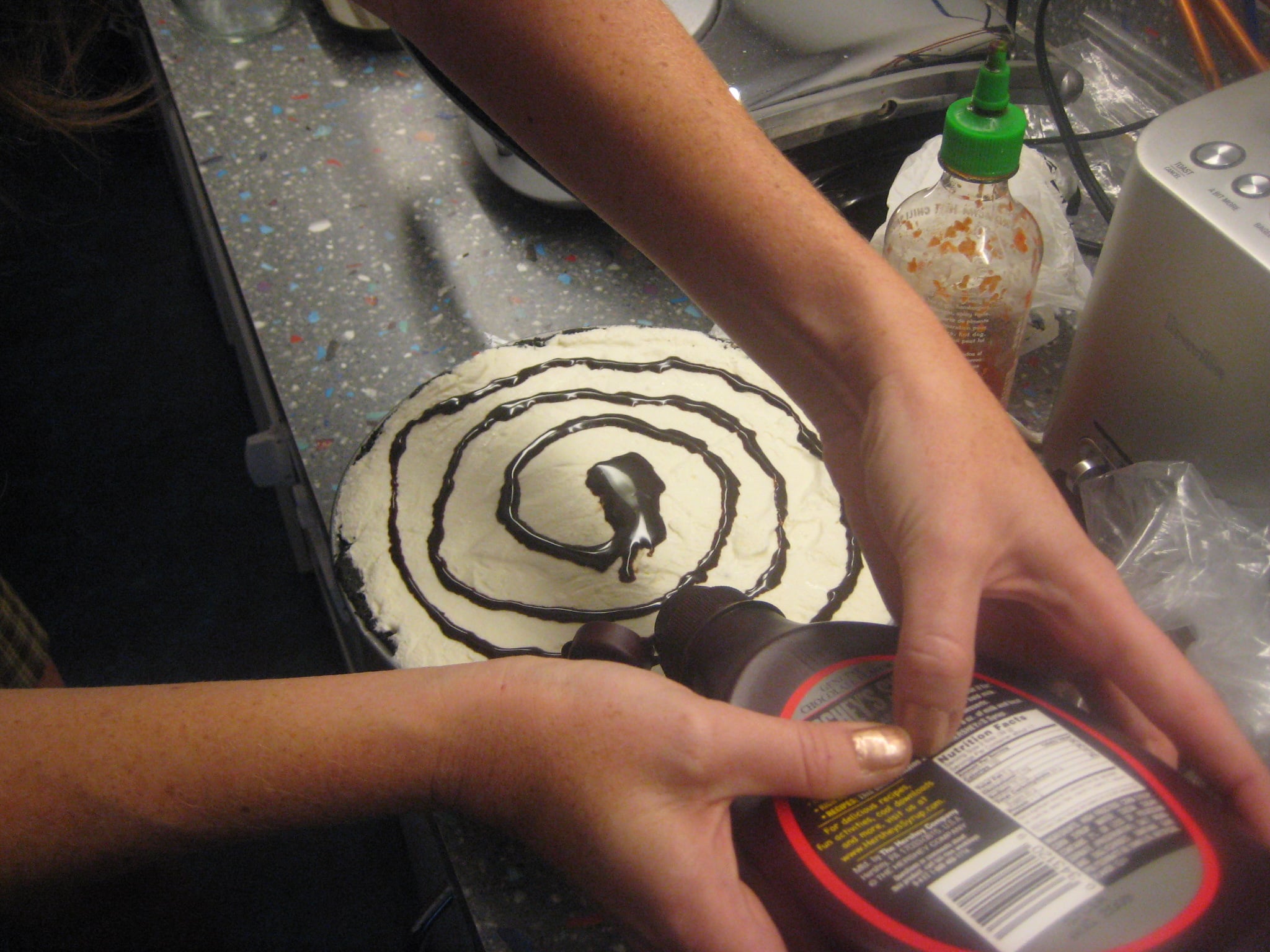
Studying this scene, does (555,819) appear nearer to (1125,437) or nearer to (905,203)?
(1125,437)

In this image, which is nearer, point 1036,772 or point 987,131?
point 1036,772

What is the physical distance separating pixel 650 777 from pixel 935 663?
0.44 ft

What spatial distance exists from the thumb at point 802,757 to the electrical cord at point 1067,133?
655mm

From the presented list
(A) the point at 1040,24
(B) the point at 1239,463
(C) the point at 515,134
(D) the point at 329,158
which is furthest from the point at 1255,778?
(D) the point at 329,158

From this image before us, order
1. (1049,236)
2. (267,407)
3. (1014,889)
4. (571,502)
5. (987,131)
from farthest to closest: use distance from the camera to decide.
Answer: (267,407)
(1049,236)
(571,502)
(987,131)
(1014,889)

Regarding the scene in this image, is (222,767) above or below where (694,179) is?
below

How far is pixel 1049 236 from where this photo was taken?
0.80m

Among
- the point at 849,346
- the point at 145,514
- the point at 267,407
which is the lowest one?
the point at 145,514

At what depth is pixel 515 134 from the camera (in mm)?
638

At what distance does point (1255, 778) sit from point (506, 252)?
2.51ft

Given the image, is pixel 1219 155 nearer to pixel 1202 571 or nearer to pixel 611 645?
pixel 1202 571

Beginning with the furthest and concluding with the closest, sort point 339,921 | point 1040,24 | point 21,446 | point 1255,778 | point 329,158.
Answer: point 21,446 → point 339,921 → point 329,158 → point 1040,24 → point 1255,778

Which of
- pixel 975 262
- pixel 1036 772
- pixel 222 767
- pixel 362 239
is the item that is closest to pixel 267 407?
pixel 362 239

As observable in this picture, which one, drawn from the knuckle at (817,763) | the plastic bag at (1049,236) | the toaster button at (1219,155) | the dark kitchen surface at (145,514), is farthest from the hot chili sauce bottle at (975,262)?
the dark kitchen surface at (145,514)
